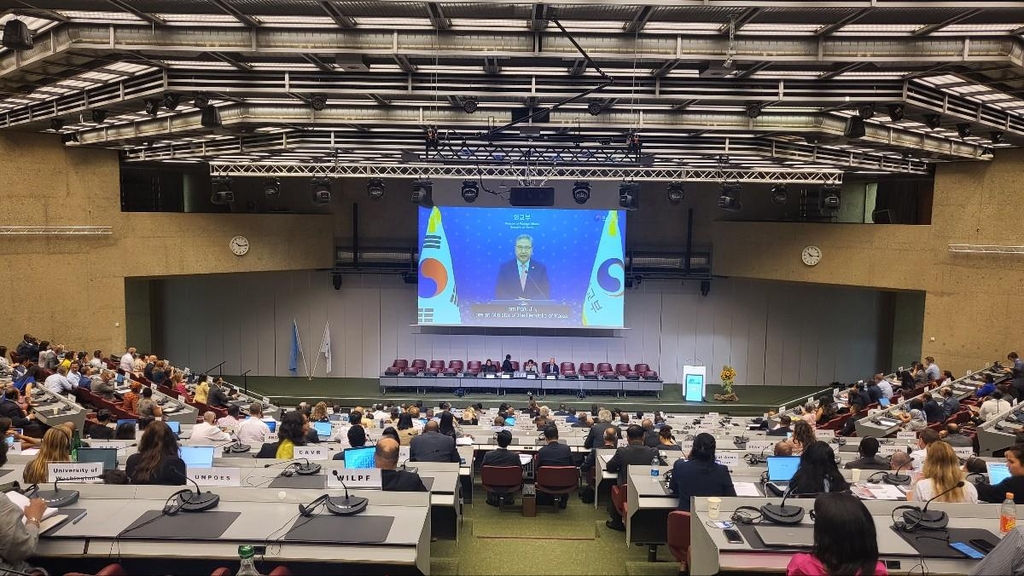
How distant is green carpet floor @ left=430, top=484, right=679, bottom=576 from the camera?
657 cm

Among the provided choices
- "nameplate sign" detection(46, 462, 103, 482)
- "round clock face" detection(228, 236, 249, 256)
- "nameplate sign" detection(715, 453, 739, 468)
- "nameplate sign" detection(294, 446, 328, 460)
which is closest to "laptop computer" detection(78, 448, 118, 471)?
"nameplate sign" detection(46, 462, 103, 482)

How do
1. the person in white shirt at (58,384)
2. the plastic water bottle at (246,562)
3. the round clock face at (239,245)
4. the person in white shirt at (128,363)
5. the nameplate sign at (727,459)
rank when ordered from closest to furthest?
the plastic water bottle at (246,562) < the nameplate sign at (727,459) < the person in white shirt at (58,384) < the person in white shirt at (128,363) < the round clock face at (239,245)

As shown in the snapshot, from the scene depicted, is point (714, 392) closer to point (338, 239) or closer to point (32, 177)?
point (338, 239)

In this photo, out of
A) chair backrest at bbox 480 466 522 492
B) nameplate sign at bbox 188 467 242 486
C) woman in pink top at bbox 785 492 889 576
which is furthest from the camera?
chair backrest at bbox 480 466 522 492

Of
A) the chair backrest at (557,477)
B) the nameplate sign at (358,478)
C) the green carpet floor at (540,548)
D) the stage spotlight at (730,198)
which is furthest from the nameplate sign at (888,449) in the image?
the stage spotlight at (730,198)

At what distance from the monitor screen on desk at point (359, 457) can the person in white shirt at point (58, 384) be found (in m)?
7.47

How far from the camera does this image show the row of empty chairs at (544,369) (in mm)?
20281

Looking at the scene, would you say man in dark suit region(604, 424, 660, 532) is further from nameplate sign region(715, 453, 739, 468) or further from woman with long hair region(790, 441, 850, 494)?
woman with long hair region(790, 441, 850, 494)

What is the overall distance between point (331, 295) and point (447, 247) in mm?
4679

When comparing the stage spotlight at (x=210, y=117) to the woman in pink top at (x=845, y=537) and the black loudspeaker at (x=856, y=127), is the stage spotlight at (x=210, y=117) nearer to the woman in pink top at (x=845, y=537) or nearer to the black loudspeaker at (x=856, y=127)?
the black loudspeaker at (x=856, y=127)

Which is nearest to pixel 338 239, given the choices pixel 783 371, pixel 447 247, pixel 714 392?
pixel 447 247

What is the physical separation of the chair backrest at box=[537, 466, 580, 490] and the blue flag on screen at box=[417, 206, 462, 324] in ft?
41.2

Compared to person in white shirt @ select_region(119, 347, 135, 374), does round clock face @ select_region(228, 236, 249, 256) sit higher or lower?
higher

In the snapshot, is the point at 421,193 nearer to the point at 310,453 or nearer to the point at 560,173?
the point at 560,173
